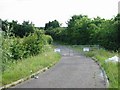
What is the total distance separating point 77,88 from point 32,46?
20908mm

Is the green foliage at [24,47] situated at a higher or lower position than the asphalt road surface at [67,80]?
higher

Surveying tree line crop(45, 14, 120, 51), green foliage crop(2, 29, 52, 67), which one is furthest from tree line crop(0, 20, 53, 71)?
tree line crop(45, 14, 120, 51)

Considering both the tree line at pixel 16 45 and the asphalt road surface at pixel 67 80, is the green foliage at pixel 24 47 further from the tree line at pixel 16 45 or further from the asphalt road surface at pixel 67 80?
the asphalt road surface at pixel 67 80

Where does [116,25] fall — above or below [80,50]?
above

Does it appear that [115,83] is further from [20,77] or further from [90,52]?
[90,52]

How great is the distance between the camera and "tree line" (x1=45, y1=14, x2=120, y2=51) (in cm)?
4524

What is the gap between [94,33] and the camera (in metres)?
58.3

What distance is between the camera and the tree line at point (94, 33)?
148ft

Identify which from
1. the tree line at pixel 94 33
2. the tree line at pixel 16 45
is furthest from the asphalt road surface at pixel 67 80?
the tree line at pixel 94 33

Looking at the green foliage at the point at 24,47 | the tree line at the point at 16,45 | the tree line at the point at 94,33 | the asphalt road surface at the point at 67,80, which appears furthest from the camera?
the tree line at the point at 94,33

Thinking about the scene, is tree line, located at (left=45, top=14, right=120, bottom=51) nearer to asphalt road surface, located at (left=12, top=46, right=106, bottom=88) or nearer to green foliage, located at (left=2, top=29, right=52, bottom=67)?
green foliage, located at (left=2, top=29, right=52, bottom=67)

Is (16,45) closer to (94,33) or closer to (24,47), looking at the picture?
(24,47)

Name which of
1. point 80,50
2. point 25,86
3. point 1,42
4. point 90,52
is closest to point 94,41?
point 80,50

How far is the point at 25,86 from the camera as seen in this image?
14.7m
